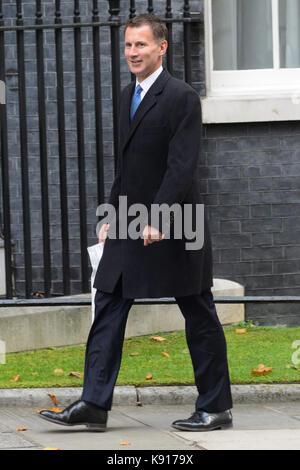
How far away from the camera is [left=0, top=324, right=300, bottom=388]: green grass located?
22.5 ft

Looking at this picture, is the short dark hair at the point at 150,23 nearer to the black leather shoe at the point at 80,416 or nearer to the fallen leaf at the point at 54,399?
the black leather shoe at the point at 80,416

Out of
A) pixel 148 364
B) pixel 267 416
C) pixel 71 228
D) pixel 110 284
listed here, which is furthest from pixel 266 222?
pixel 110 284

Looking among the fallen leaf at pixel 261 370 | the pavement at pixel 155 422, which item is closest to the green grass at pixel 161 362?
the fallen leaf at pixel 261 370

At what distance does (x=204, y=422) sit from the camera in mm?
5773

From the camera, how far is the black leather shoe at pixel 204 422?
5773 millimetres

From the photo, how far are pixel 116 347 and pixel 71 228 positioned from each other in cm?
386

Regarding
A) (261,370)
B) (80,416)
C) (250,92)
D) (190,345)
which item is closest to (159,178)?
Result: (190,345)

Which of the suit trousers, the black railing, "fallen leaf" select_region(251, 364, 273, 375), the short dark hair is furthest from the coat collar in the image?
the black railing

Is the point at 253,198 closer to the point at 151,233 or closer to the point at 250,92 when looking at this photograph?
the point at 250,92

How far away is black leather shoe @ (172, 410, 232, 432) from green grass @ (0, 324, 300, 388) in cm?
94

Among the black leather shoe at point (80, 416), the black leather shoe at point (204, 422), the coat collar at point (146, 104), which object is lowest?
the black leather shoe at point (204, 422)

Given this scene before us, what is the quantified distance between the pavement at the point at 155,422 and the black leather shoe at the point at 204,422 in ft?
0.13

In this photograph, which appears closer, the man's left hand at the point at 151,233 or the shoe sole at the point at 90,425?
the man's left hand at the point at 151,233

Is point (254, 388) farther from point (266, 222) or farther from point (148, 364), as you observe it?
point (266, 222)
